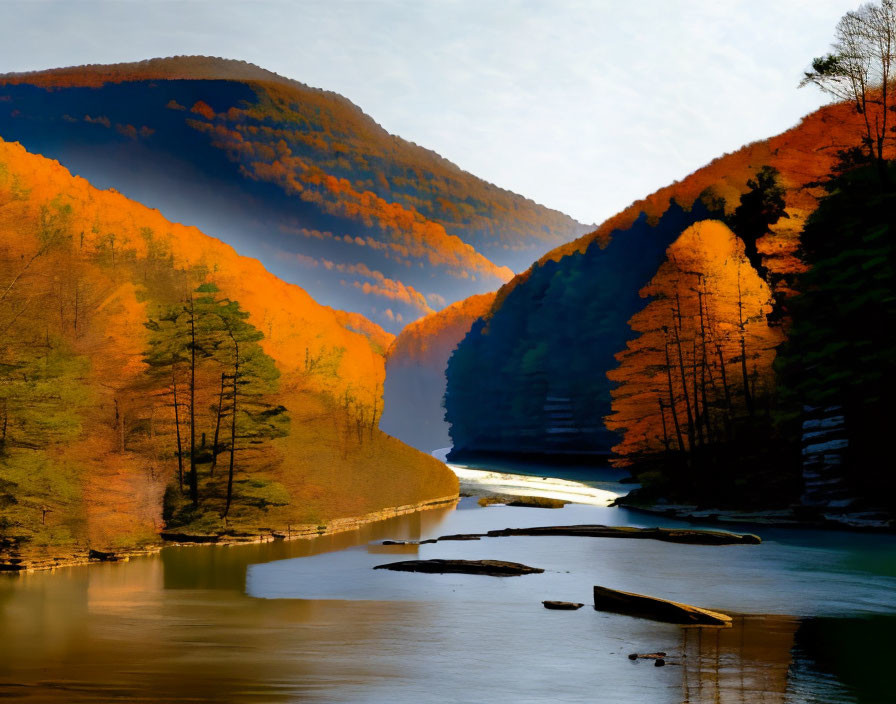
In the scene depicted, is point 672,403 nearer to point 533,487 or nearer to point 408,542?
point 408,542

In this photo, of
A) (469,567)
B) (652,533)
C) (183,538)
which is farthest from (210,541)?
(652,533)

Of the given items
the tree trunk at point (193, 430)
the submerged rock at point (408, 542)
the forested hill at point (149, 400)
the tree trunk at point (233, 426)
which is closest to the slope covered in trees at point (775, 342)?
the submerged rock at point (408, 542)

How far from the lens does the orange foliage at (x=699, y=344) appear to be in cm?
5281

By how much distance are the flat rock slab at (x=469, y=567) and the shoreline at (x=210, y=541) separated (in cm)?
1114

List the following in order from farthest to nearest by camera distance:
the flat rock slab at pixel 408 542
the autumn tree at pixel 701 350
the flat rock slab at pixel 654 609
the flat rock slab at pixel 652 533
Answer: the autumn tree at pixel 701 350
the flat rock slab at pixel 408 542
the flat rock slab at pixel 652 533
the flat rock slab at pixel 654 609

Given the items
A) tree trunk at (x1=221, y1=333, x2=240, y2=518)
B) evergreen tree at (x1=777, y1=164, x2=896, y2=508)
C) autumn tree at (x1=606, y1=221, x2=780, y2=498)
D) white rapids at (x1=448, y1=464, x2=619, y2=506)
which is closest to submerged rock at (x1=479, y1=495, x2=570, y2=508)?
white rapids at (x1=448, y1=464, x2=619, y2=506)

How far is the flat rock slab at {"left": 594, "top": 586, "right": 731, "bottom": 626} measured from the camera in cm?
2305

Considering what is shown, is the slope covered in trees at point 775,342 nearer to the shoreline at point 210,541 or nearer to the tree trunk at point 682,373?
the tree trunk at point 682,373

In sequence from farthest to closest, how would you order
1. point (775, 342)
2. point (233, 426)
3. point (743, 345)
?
point (775, 342)
point (743, 345)
point (233, 426)

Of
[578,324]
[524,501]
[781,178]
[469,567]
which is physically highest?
[781,178]

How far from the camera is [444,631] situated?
23.4 metres

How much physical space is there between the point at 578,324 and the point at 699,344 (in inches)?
2447

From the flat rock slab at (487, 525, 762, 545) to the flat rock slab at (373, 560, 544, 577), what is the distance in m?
9.10

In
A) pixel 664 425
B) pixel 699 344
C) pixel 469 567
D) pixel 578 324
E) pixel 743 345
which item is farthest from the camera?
pixel 578 324
